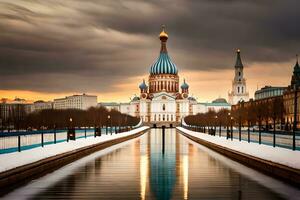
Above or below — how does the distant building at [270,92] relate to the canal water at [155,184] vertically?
above

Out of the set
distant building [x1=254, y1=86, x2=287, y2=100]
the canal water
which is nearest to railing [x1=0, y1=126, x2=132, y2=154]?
the canal water

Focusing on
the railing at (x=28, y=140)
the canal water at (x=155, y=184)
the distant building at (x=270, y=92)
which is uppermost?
the distant building at (x=270, y=92)

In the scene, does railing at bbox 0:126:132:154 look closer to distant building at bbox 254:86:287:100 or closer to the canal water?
the canal water

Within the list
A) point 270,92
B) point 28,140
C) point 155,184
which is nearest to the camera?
point 155,184

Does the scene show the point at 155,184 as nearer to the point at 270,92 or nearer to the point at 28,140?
the point at 28,140

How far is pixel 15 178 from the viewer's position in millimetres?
12984

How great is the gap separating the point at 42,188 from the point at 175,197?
11.5 feet

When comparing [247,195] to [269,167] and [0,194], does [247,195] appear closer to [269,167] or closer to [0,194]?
[269,167]

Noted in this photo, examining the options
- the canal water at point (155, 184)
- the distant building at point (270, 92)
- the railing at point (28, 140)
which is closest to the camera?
the canal water at point (155, 184)

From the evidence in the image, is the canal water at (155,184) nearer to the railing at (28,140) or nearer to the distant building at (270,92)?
the railing at (28,140)

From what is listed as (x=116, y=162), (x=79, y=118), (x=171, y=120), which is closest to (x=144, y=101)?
(x=171, y=120)

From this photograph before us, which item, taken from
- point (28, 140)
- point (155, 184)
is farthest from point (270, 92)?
point (155, 184)

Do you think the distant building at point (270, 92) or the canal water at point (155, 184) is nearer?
the canal water at point (155, 184)

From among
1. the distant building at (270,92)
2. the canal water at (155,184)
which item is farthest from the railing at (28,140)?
the distant building at (270,92)
